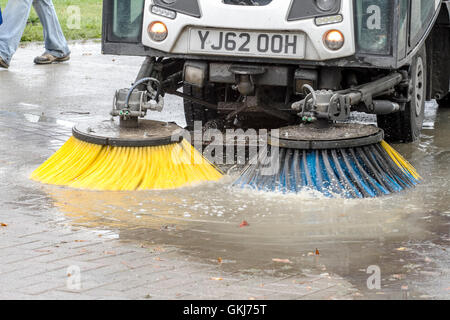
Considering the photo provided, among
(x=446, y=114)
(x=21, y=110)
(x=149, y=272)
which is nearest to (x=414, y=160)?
(x=446, y=114)

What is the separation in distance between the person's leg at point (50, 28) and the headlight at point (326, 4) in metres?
6.34

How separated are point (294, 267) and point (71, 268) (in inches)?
42.6

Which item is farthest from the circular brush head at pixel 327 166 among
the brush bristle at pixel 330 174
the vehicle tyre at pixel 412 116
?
the vehicle tyre at pixel 412 116

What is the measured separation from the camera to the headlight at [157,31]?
6.75 metres

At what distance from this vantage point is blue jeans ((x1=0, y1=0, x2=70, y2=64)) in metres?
11.6

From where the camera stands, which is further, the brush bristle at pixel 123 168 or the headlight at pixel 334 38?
the headlight at pixel 334 38

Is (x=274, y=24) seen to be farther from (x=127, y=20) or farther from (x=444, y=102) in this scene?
(x=444, y=102)

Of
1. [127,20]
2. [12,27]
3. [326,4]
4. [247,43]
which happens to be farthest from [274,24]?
[12,27]

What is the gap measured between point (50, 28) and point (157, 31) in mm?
5630

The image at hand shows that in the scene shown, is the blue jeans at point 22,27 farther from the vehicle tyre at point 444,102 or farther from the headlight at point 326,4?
the headlight at point 326,4

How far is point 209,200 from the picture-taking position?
19.4 feet

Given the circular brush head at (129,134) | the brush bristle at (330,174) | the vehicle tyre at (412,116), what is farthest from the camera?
the vehicle tyre at (412,116)

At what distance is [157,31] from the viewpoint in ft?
22.3
